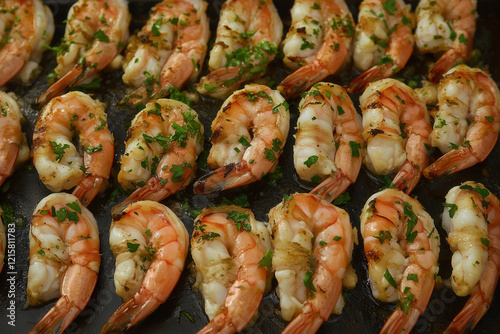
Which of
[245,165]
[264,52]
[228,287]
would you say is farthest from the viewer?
[264,52]

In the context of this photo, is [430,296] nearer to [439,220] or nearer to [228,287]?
[439,220]

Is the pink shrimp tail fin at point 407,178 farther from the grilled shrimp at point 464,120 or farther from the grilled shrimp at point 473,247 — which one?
the grilled shrimp at point 473,247

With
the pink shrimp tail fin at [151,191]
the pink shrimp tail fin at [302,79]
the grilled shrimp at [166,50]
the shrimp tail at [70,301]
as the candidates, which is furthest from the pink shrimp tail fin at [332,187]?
the shrimp tail at [70,301]

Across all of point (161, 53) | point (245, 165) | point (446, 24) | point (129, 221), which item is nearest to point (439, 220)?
point (245, 165)

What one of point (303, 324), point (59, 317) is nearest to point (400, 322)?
point (303, 324)

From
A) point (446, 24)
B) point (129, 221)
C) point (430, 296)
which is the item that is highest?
point (446, 24)

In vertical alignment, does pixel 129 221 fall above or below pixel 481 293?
above
